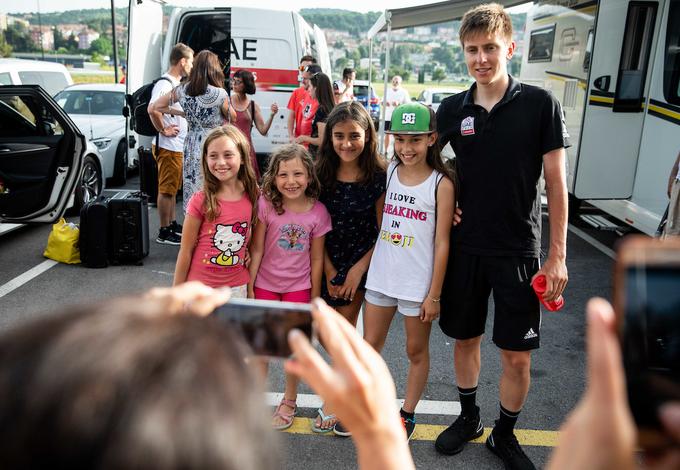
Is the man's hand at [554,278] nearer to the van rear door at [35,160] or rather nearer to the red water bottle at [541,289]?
the red water bottle at [541,289]

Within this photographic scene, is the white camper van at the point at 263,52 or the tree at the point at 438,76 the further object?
the tree at the point at 438,76

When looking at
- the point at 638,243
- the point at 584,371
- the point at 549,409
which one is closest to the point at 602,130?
the point at 584,371

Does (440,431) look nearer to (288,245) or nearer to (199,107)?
(288,245)

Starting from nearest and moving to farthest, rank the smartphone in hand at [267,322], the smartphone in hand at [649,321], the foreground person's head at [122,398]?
the foreground person's head at [122,398] → the smartphone in hand at [649,321] → the smartphone in hand at [267,322]

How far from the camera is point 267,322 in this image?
1.08m

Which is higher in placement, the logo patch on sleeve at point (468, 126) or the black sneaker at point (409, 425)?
the logo patch on sleeve at point (468, 126)

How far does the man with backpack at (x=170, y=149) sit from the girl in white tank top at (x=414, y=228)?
377 centimetres

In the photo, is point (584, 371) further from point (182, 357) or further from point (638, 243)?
point (182, 357)

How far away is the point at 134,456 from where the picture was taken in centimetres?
55

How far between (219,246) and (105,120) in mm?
7450

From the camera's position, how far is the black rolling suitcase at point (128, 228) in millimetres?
5594

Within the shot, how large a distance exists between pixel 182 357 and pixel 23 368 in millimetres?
149

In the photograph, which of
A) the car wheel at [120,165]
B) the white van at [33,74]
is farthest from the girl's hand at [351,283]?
the white van at [33,74]

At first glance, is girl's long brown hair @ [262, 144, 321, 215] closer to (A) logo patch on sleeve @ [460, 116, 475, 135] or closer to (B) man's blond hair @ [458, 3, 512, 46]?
(A) logo patch on sleeve @ [460, 116, 475, 135]
